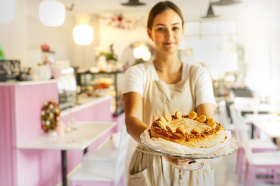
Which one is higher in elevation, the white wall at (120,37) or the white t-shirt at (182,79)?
the white wall at (120,37)

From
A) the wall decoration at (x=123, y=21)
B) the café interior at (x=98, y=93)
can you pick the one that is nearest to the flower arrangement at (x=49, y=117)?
the café interior at (x=98, y=93)

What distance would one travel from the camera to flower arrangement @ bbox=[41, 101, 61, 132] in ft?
9.38

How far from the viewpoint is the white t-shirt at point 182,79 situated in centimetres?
122

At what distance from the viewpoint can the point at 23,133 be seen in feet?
8.41

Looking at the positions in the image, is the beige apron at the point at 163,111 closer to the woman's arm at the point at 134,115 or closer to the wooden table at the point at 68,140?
the woman's arm at the point at 134,115

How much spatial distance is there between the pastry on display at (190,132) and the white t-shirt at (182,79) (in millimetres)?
173

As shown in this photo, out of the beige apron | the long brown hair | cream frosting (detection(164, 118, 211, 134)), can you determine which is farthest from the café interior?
the long brown hair

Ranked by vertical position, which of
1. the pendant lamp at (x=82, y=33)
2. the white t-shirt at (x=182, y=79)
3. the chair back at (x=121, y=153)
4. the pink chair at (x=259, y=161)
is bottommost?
the pink chair at (x=259, y=161)

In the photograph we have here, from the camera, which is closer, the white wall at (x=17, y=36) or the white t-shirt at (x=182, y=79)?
the white t-shirt at (x=182, y=79)

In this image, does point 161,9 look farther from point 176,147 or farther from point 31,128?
point 31,128

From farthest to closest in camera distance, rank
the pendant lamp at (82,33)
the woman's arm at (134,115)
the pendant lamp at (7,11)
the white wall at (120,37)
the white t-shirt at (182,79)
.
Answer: the white wall at (120,37)
the pendant lamp at (82,33)
the pendant lamp at (7,11)
the white t-shirt at (182,79)
the woman's arm at (134,115)

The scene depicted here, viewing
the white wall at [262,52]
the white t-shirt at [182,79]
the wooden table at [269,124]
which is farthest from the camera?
the white wall at [262,52]

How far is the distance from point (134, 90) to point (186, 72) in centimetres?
23

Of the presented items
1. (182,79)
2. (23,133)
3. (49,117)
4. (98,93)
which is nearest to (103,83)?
(98,93)
